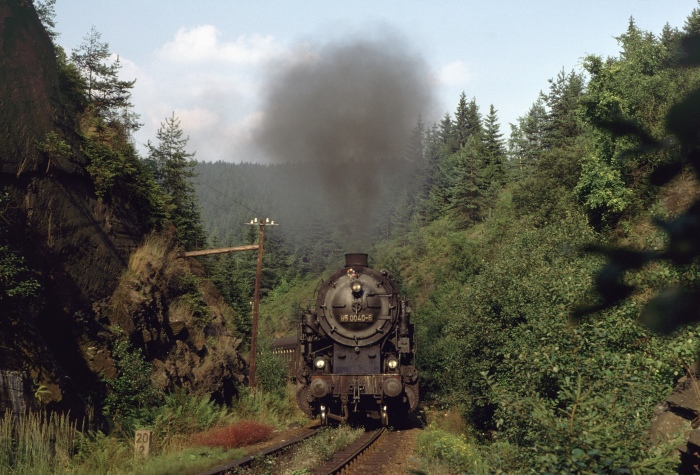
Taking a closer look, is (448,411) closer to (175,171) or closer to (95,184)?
(95,184)

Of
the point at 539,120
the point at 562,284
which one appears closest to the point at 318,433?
the point at 562,284

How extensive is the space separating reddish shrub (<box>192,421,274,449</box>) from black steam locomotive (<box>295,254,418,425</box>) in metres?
1.87

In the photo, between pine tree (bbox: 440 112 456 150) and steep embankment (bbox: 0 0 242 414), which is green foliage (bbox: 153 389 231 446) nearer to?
steep embankment (bbox: 0 0 242 414)

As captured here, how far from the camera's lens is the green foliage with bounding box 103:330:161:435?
46.2 feet

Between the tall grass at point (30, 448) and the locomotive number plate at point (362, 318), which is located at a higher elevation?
the locomotive number plate at point (362, 318)

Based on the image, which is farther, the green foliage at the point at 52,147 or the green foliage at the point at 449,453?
the green foliage at the point at 52,147

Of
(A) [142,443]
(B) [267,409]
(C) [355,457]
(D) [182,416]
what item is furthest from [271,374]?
(A) [142,443]

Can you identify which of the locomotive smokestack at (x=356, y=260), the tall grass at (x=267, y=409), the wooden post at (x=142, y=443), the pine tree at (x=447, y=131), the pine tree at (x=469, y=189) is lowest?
the tall grass at (x=267, y=409)

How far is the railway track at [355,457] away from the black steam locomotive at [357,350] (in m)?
1.18

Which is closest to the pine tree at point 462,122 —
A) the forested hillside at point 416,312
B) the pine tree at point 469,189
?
the pine tree at point 469,189

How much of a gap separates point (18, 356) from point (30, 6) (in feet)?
31.6

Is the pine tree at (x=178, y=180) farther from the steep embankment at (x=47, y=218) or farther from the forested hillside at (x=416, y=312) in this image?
the steep embankment at (x=47, y=218)

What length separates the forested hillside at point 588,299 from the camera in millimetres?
2336

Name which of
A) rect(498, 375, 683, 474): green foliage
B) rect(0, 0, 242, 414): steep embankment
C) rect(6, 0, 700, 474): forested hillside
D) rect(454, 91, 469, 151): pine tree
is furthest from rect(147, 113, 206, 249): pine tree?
rect(454, 91, 469, 151): pine tree
